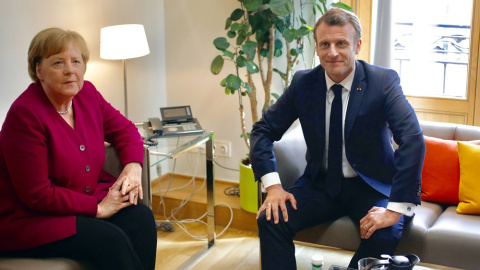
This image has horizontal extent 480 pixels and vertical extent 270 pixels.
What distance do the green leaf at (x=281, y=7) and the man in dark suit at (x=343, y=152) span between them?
577 millimetres

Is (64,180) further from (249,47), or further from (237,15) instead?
(237,15)

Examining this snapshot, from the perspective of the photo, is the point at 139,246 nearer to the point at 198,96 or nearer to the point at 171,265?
the point at 171,265

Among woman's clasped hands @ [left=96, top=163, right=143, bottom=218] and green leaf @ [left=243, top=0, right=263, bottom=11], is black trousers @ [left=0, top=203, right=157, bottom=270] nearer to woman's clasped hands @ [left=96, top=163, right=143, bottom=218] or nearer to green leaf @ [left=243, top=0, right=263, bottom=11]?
woman's clasped hands @ [left=96, top=163, right=143, bottom=218]

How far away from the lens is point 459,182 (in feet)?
8.66

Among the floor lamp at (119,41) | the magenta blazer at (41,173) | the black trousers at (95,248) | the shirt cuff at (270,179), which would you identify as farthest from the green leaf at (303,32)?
the black trousers at (95,248)

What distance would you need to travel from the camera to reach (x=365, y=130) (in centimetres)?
241

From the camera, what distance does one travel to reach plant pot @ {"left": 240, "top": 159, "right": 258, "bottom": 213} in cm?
339

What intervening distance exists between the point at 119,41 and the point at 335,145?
141 cm

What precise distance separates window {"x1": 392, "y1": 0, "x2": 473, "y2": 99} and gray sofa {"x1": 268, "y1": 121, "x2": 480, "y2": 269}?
28.4 inches

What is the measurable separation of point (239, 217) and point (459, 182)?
1.36m

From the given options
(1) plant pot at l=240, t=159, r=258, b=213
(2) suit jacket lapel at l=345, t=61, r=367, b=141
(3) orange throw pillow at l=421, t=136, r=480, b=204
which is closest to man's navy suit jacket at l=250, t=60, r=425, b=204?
(2) suit jacket lapel at l=345, t=61, r=367, b=141

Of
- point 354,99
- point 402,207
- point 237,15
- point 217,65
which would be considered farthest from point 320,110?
point 237,15

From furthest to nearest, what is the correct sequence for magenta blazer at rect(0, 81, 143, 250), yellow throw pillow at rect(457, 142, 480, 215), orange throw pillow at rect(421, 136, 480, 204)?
orange throw pillow at rect(421, 136, 480, 204) → yellow throw pillow at rect(457, 142, 480, 215) → magenta blazer at rect(0, 81, 143, 250)

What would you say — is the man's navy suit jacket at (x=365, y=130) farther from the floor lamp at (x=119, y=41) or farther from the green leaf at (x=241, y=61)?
the floor lamp at (x=119, y=41)
